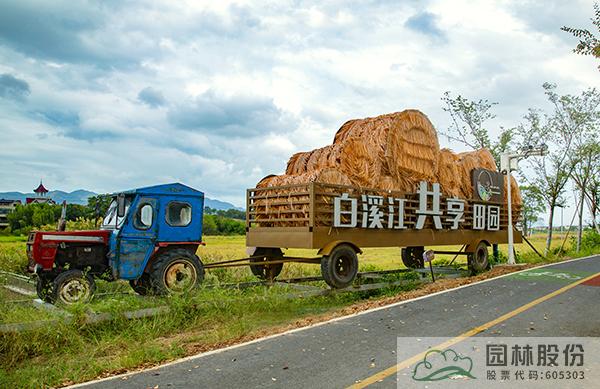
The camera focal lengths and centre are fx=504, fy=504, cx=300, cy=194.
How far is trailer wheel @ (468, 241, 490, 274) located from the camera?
15656 mm

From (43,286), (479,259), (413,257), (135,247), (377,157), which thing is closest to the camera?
(43,286)

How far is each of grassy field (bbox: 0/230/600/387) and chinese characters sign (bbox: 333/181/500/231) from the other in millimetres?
2174

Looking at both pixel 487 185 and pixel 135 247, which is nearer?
pixel 135 247

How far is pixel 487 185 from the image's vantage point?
16828 mm

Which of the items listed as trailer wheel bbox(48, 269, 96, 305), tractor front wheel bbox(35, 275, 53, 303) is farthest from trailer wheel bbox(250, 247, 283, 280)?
tractor front wheel bbox(35, 275, 53, 303)

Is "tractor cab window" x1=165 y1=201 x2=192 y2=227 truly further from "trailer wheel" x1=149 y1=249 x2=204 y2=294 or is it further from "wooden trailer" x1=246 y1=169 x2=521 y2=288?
"wooden trailer" x1=246 y1=169 x2=521 y2=288

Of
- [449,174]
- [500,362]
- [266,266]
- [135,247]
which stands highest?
[449,174]

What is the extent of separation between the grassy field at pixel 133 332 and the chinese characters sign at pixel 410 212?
2.17 m

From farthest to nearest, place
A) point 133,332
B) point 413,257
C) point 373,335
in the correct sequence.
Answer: point 413,257
point 133,332
point 373,335

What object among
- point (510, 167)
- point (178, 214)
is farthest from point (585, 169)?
point (178, 214)

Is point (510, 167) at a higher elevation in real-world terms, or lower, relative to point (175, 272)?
higher

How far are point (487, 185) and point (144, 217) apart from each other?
1148 cm

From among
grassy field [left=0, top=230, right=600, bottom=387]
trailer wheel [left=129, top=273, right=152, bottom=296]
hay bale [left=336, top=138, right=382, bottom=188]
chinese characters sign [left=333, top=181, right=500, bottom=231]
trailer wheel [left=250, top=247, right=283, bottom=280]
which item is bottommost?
grassy field [left=0, top=230, right=600, bottom=387]

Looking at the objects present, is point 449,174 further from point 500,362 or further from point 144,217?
point 500,362
